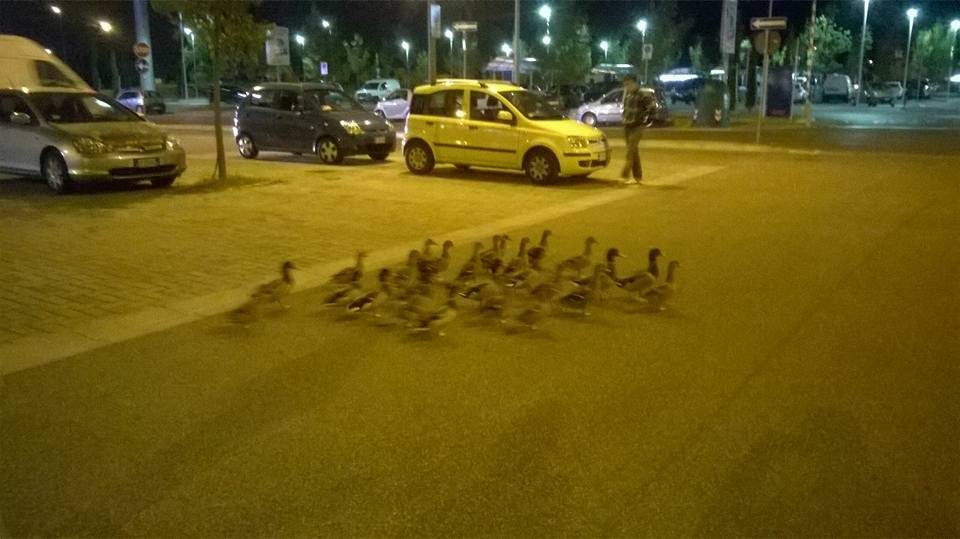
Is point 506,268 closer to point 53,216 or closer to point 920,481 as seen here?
point 920,481

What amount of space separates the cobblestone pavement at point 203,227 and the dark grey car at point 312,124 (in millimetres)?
1051

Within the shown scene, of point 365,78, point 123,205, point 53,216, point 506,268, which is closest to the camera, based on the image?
point 506,268

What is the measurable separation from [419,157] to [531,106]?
7.88 feet

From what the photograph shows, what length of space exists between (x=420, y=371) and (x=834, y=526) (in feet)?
9.53

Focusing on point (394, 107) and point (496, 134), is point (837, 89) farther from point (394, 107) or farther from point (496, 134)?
point (496, 134)

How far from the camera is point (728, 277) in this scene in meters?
8.85

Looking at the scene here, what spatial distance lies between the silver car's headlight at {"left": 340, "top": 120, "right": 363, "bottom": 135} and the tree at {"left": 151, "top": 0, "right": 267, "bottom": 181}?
353 centimetres

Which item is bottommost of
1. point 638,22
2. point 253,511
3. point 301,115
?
point 253,511

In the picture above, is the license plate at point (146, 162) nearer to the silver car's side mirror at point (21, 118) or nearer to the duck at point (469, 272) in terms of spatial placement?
the silver car's side mirror at point (21, 118)

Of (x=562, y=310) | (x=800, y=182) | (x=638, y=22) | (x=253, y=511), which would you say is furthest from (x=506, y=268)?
(x=638, y=22)

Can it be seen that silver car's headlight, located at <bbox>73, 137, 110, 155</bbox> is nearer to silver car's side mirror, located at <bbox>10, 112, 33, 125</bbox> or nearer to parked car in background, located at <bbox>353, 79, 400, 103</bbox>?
silver car's side mirror, located at <bbox>10, 112, 33, 125</bbox>

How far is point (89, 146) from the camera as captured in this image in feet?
45.4

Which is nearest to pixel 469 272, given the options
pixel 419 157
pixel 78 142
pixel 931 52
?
pixel 78 142

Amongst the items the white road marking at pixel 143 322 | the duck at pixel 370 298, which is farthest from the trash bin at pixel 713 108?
the duck at pixel 370 298
